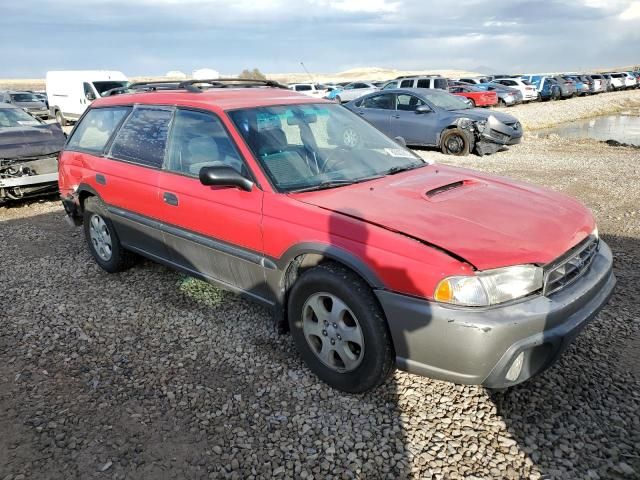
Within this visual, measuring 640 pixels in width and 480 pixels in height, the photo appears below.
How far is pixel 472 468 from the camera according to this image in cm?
242

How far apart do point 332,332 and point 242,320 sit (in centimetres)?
125

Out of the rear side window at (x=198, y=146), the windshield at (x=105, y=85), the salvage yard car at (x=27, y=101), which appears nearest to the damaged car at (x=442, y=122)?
the rear side window at (x=198, y=146)

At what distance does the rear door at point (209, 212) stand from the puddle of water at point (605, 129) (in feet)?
53.5

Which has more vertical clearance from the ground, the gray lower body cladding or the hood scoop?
the hood scoop

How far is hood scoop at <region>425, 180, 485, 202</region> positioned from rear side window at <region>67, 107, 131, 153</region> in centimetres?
300

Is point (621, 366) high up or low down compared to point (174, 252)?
down

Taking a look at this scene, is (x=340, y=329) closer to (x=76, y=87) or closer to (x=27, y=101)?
(x=76, y=87)

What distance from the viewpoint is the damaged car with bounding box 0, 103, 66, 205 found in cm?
751

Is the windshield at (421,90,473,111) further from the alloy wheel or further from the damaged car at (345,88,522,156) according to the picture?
the alloy wheel

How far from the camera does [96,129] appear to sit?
16.1ft

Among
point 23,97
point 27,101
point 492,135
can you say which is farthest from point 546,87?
point 23,97

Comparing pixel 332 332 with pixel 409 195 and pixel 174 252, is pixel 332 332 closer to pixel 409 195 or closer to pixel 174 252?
pixel 409 195

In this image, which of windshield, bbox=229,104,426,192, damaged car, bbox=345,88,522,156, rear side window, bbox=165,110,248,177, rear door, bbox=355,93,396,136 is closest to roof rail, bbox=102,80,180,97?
rear side window, bbox=165,110,248,177

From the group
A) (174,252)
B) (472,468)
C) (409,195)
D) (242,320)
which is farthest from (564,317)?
(174,252)
